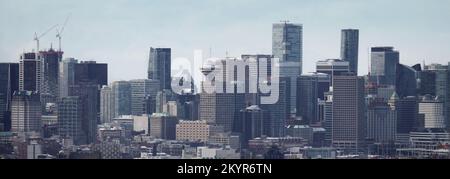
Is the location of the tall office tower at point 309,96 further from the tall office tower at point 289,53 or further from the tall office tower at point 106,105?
the tall office tower at point 106,105

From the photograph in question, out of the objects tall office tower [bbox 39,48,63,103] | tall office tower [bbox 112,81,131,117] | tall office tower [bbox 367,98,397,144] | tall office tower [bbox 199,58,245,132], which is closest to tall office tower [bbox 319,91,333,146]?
tall office tower [bbox 367,98,397,144]

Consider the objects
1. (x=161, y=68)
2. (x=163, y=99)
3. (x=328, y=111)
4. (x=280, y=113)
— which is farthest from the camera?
(x=328, y=111)

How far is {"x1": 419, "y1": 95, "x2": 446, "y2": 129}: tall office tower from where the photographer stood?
1969 cm

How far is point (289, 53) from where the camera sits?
58.4 ft

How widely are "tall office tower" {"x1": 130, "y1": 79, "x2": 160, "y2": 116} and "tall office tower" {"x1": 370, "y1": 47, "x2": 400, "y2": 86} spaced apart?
4.56 meters

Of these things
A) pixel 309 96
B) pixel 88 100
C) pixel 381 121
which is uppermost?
pixel 309 96

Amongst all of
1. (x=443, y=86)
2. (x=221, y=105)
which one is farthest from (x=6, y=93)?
(x=443, y=86)

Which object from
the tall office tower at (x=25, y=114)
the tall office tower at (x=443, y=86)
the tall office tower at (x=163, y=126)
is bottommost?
the tall office tower at (x=163, y=126)

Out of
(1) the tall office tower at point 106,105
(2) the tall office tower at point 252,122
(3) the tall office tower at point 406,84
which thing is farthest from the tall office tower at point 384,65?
(1) the tall office tower at point 106,105

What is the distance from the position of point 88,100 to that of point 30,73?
180 centimetres

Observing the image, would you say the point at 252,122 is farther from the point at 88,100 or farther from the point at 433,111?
the point at 433,111

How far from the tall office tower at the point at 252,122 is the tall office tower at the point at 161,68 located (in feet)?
5.83

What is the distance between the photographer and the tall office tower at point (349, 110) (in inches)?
774
